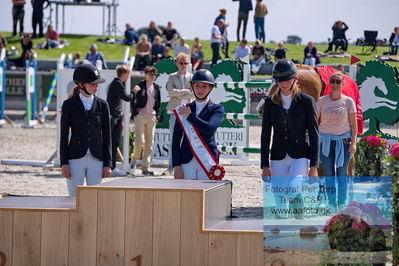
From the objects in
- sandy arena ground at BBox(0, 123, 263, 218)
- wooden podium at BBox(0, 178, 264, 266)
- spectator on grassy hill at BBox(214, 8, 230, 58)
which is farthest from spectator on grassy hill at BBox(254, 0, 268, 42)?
wooden podium at BBox(0, 178, 264, 266)

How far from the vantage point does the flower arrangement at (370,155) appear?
393 inches

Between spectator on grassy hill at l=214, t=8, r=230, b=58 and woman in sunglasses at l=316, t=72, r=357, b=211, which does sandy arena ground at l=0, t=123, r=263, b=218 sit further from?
spectator on grassy hill at l=214, t=8, r=230, b=58

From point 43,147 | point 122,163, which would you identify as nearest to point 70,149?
point 122,163

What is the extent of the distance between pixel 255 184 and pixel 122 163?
2.44 meters

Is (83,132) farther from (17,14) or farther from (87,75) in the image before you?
(17,14)

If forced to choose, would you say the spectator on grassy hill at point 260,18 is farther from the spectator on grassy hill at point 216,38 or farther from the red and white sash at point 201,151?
the red and white sash at point 201,151

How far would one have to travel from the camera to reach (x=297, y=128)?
24.3ft

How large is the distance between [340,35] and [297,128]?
76.1 ft

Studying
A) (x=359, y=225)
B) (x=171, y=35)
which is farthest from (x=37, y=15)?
(x=359, y=225)

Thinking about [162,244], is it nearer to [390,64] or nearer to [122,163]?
[390,64]

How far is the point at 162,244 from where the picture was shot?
6.38 metres

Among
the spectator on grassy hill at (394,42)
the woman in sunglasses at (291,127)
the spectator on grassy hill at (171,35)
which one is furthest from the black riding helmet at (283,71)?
the spectator on grassy hill at (171,35)

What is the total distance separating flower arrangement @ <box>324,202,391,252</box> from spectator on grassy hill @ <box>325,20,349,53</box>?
24.2 m

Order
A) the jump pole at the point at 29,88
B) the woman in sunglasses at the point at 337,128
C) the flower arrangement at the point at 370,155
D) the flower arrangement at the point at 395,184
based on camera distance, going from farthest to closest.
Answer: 1. the jump pole at the point at 29,88
2. the flower arrangement at the point at 370,155
3. the woman in sunglasses at the point at 337,128
4. the flower arrangement at the point at 395,184
